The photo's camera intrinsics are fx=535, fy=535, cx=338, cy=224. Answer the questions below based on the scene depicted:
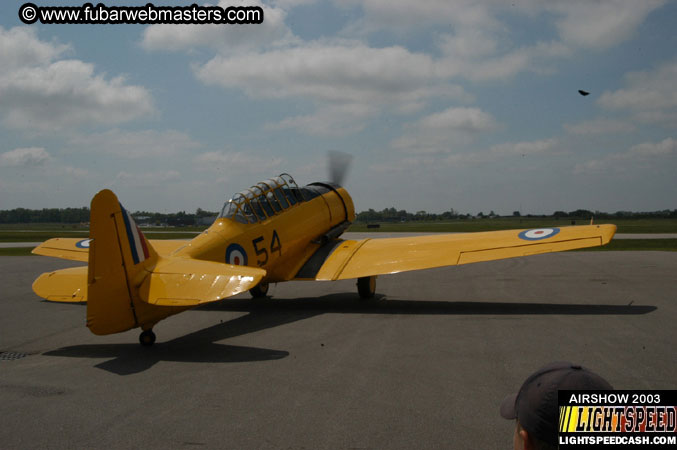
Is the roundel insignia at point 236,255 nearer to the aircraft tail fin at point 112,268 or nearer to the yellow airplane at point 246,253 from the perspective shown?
the yellow airplane at point 246,253

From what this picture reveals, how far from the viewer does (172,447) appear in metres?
3.98

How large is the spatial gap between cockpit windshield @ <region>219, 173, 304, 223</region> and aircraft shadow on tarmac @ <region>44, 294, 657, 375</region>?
196cm

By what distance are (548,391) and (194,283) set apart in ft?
19.2

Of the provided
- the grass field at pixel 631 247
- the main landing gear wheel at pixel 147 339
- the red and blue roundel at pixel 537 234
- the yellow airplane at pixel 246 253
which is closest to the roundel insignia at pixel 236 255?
the yellow airplane at pixel 246 253

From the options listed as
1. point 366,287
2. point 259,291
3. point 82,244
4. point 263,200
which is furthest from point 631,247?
point 82,244

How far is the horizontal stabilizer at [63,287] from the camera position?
7.75 metres

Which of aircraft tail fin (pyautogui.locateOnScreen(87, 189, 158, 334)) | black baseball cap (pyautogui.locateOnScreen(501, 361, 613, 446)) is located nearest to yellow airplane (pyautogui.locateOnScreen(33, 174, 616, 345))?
aircraft tail fin (pyautogui.locateOnScreen(87, 189, 158, 334))

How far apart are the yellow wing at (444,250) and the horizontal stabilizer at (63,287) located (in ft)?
15.2

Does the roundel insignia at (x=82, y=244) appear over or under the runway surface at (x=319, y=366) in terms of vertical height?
over

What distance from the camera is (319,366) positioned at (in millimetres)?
6188

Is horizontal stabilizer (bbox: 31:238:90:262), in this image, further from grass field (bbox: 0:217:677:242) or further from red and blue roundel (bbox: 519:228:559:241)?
grass field (bbox: 0:217:677:242)

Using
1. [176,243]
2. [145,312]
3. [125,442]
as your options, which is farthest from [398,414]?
[176,243]

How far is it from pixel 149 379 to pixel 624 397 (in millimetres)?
5345

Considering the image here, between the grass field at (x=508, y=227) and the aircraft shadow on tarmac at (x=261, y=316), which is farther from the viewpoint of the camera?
the grass field at (x=508, y=227)
